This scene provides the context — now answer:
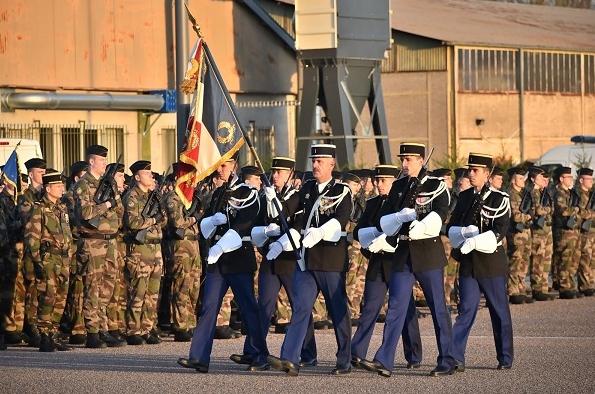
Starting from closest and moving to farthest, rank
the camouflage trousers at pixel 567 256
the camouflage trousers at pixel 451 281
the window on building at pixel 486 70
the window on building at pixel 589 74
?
the camouflage trousers at pixel 451 281, the camouflage trousers at pixel 567 256, the window on building at pixel 486 70, the window on building at pixel 589 74

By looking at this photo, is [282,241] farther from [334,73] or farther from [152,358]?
[334,73]

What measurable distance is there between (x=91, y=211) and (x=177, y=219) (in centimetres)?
130

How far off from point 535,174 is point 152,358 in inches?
343

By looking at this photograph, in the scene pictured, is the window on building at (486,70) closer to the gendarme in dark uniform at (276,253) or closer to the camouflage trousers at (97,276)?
the camouflage trousers at (97,276)

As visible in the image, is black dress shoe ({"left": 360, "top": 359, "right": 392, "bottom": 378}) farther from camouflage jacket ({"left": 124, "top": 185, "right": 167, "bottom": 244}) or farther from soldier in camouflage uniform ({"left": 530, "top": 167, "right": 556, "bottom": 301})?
soldier in camouflage uniform ({"left": 530, "top": 167, "right": 556, "bottom": 301})

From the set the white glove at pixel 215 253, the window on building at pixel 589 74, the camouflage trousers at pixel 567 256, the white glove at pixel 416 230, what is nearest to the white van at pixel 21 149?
the camouflage trousers at pixel 567 256

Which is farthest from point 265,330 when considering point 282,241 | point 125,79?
point 125,79

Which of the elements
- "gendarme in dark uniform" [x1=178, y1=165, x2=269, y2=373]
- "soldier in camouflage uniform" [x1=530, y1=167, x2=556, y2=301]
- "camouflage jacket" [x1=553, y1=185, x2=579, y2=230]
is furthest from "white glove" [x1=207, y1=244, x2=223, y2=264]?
"camouflage jacket" [x1=553, y1=185, x2=579, y2=230]

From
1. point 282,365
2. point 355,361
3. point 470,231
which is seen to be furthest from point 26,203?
point 470,231

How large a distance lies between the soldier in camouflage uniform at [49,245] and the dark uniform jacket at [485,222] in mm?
4522

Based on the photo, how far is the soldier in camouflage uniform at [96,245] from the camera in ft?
56.4

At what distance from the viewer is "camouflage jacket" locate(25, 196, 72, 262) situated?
17250 millimetres

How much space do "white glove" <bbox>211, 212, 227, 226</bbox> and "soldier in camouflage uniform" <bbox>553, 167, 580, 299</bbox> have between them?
997 cm

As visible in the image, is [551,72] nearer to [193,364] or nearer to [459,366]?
[459,366]
